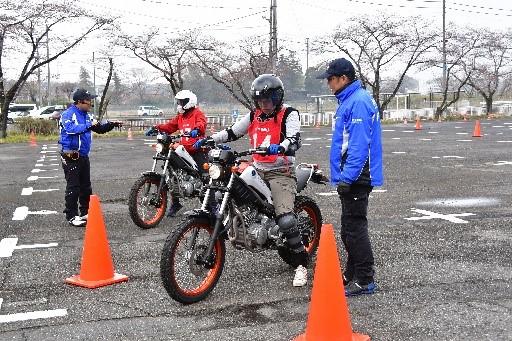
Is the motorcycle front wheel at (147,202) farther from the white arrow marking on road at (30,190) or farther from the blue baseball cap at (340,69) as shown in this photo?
the white arrow marking on road at (30,190)

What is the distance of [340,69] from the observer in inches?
208

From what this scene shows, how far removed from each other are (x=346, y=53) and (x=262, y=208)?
41283 millimetres

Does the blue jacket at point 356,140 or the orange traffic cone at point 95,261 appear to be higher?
the blue jacket at point 356,140

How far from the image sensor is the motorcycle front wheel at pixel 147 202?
8.24 m

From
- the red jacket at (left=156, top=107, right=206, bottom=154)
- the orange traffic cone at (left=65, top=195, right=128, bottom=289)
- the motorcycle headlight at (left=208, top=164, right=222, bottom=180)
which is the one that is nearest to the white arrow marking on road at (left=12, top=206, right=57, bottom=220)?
the red jacket at (left=156, top=107, right=206, bottom=154)

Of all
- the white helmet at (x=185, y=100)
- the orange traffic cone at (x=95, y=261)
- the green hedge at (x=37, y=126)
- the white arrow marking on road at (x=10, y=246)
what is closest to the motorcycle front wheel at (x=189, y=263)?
the orange traffic cone at (x=95, y=261)

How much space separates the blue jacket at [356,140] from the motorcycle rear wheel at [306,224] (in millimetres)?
939

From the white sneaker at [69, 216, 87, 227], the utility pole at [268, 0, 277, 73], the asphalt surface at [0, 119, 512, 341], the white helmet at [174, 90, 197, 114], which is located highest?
the utility pole at [268, 0, 277, 73]

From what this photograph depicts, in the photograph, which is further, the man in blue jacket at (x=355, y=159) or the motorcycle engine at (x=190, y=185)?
the motorcycle engine at (x=190, y=185)

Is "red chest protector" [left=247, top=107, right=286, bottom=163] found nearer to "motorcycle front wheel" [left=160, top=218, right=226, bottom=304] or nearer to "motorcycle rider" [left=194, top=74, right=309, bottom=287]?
"motorcycle rider" [left=194, top=74, right=309, bottom=287]

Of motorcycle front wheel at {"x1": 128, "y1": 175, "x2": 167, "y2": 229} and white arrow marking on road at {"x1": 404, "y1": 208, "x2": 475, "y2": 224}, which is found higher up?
motorcycle front wheel at {"x1": 128, "y1": 175, "x2": 167, "y2": 229}

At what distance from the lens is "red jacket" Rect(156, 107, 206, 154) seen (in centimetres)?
875

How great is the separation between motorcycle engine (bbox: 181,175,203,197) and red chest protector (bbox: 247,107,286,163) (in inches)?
107

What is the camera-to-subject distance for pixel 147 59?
4191 cm
